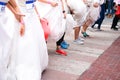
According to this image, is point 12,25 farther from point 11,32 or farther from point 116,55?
point 116,55

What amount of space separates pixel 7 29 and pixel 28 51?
51cm

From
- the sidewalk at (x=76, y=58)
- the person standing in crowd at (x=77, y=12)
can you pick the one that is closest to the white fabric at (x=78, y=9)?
the person standing in crowd at (x=77, y=12)

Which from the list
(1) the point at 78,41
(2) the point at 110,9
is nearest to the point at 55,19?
(1) the point at 78,41

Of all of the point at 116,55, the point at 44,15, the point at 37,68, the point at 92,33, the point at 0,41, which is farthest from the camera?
the point at 92,33

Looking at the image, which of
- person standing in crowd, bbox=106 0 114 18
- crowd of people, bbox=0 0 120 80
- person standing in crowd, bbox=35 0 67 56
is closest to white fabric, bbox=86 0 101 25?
person standing in crowd, bbox=35 0 67 56

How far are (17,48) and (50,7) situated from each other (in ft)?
5.11

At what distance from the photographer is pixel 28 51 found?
412 cm

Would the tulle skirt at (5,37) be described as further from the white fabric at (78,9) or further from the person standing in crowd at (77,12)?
the white fabric at (78,9)

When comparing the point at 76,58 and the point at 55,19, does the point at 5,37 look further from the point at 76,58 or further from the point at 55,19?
the point at 76,58

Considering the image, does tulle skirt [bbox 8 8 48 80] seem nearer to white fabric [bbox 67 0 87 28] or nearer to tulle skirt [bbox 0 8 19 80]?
tulle skirt [bbox 0 8 19 80]

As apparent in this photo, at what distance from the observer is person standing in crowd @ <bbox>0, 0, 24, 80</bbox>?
3.68 m

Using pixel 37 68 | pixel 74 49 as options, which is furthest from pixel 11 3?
pixel 74 49

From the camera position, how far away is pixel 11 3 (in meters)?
3.91

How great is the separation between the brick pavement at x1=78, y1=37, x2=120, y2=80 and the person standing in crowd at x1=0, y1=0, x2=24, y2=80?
1.33 meters
